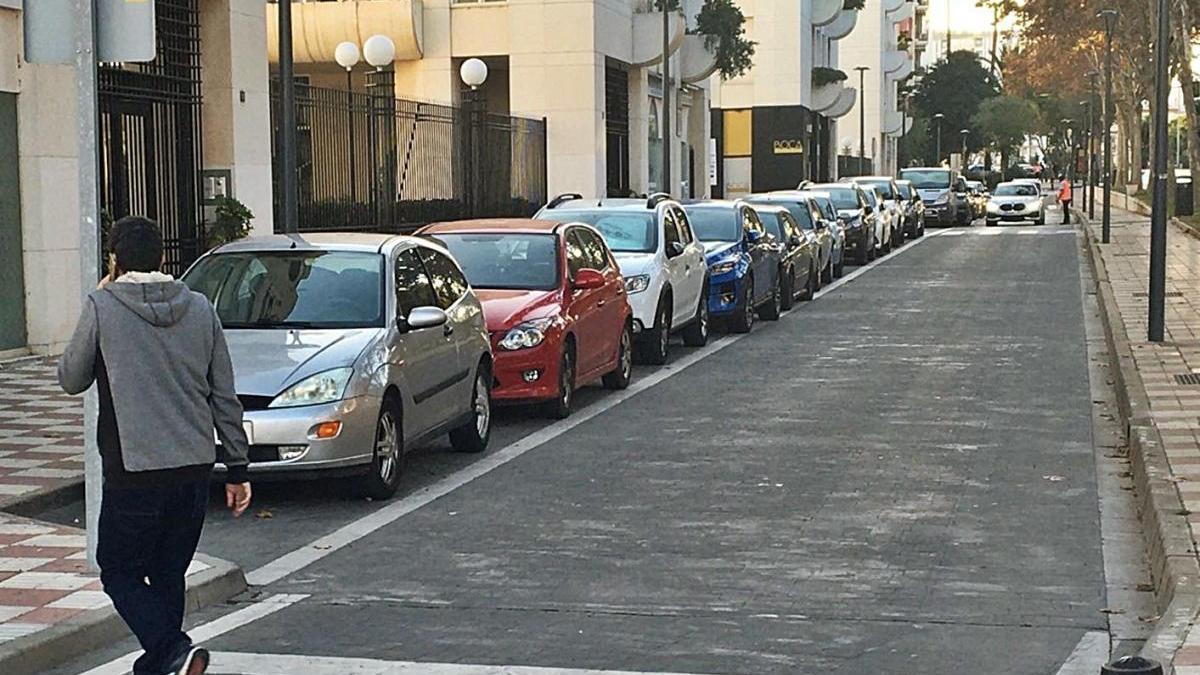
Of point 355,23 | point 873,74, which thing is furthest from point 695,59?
point 873,74

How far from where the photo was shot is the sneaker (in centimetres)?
625

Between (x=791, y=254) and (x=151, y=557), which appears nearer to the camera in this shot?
(x=151, y=557)

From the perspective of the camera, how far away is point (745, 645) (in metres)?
7.40

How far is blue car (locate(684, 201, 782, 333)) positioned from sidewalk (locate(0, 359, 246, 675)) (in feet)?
32.5

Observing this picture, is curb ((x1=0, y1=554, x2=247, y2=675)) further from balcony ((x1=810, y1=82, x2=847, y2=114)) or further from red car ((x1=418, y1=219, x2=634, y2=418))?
balcony ((x1=810, y1=82, x2=847, y2=114))

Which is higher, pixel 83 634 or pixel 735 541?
pixel 83 634

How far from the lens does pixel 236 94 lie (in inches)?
901

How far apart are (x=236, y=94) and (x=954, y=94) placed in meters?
105

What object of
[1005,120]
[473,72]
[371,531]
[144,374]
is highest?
[1005,120]

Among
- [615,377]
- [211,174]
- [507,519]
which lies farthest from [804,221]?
[507,519]

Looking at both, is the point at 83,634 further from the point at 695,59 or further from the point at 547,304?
the point at 695,59

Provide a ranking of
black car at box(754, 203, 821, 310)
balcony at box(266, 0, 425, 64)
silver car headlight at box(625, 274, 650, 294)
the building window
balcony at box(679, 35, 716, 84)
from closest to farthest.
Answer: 1. silver car headlight at box(625, 274, 650, 294)
2. black car at box(754, 203, 821, 310)
3. balcony at box(266, 0, 425, 64)
4. balcony at box(679, 35, 716, 84)
5. the building window

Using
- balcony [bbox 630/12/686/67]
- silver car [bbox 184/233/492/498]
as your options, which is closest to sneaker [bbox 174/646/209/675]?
silver car [bbox 184/233/492/498]

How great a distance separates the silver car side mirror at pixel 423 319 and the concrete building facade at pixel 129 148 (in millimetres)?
5953
